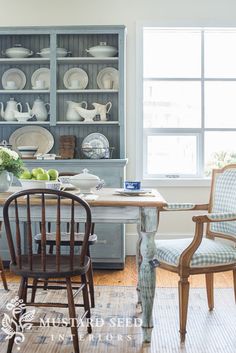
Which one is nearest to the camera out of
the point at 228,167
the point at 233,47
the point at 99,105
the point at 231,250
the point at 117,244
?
the point at 231,250

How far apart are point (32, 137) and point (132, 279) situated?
182 centimetres

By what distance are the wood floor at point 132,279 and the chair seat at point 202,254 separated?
1035 millimetres

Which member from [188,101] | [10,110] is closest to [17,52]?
[10,110]

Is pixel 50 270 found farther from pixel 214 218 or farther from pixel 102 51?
pixel 102 51

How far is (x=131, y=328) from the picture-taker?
8.91 feet

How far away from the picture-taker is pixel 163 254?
2.67 m

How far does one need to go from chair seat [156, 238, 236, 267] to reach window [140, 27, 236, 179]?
205 cm

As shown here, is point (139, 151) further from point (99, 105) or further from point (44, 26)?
point (44, 26)

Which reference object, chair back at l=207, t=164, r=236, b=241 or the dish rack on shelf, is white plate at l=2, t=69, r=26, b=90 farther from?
chair back at l=207, t=164, r=236, b=241

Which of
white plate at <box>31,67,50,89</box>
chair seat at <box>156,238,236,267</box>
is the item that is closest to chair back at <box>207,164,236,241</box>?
chair seat at <box>156,238,236,267</box>

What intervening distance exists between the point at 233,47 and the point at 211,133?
935 mm

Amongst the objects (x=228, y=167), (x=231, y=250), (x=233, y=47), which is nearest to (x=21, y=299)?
(x=231, y=250)

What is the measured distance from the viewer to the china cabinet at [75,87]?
4.15m

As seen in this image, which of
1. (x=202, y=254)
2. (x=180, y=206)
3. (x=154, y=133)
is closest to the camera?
(x=202, y=254)
